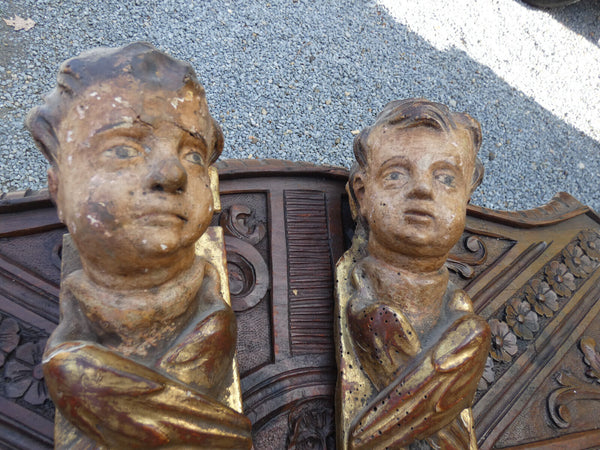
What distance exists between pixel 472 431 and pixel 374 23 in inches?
83.3

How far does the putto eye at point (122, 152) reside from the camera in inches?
38.0

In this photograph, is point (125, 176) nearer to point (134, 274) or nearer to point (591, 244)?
point (134, 274)

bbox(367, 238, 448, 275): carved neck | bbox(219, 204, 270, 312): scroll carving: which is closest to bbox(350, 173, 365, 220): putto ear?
bbox(367, 238, 448, 275): carved neck

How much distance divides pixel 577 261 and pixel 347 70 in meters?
1.37

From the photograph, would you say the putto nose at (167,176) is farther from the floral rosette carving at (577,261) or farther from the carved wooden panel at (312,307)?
the floral rosette carving at (577,261)

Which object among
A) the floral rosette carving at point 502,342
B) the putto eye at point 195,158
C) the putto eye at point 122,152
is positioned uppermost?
the putto eye at point 195,158

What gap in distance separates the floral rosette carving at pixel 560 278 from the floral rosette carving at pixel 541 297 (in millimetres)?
31

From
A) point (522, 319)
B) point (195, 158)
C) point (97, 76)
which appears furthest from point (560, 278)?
point (97, 76)

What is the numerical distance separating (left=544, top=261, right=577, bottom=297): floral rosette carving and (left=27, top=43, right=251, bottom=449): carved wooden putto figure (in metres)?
1.23

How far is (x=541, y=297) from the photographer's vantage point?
170 cm

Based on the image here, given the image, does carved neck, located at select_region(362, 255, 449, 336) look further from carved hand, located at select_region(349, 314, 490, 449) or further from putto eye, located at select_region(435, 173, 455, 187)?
putto eye, located at select_region(435, 173, 455, 187)

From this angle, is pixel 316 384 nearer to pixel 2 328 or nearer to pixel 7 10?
pixel 2 328

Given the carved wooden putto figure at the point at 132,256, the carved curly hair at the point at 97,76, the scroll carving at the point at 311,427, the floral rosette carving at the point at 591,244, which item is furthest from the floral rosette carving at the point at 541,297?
the carved curly hair at the point at 97,76

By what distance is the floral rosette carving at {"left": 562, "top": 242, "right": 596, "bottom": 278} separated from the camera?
1.81m
